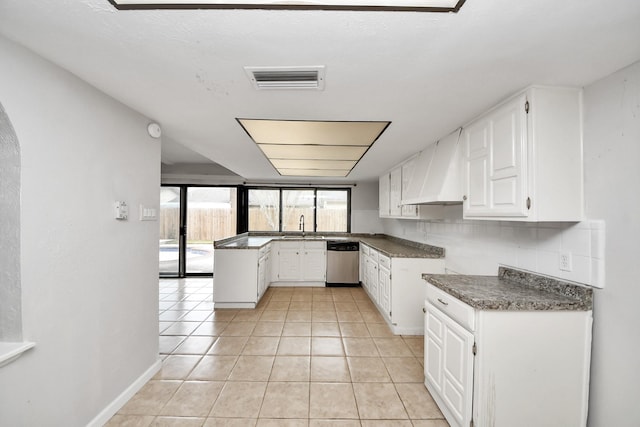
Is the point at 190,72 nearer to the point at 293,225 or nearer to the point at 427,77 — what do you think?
the point at 427,77

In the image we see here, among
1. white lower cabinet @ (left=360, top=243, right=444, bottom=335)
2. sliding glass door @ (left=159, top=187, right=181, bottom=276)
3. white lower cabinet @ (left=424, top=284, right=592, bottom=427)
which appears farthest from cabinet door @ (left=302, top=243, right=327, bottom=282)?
white lower cabinet @ (left=424, top=284, right=592, bottom=427)

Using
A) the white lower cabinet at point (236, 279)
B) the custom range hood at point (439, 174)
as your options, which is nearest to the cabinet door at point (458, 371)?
the custom range hood at point (439, 174)

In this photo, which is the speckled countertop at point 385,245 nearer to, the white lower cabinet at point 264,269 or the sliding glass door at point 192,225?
the white lower cabinet at point 264,269

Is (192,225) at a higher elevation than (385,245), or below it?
higher

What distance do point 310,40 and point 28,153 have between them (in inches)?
56.6

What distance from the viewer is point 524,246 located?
187cm

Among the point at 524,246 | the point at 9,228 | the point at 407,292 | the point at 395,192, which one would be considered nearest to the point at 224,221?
the point at 395,192

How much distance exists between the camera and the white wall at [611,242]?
4.21ft

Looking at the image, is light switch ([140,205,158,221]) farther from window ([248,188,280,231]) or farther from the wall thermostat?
window ([248,188,280,231])

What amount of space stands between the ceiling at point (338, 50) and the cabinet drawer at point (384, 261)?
6.27 ft

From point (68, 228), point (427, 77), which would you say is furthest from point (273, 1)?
point (68, 228)

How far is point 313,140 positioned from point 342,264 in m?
2.92

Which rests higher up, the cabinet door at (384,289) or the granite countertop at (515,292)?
the granite countertop at (515,292)

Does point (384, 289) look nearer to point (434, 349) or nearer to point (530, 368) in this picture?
point (434, 349)
